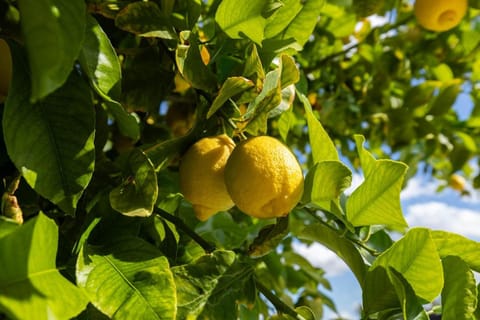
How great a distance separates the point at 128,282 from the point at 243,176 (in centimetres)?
17

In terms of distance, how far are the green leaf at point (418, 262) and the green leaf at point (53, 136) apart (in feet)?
1.24

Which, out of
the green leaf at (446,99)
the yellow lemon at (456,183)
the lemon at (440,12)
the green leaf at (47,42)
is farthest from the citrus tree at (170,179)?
the yellow lemon at (456,183)

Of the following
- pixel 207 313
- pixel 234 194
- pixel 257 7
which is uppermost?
pixel 257 7

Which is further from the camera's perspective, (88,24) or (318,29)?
(318,29)

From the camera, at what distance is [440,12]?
1.31 metres

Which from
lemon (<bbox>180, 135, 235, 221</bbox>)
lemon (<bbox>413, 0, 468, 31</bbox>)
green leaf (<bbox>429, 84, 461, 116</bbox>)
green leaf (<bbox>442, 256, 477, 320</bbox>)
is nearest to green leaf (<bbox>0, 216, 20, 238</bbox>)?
lemon (<bbox>180, 135, 235, 221</bbox>)

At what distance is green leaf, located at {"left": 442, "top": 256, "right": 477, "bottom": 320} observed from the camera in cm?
72

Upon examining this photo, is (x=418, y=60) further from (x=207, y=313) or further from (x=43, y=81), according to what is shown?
(x=43, y=81)

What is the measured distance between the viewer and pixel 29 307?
444 millimetres

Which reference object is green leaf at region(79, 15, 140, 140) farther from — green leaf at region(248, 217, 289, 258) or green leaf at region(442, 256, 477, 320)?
green leaf at region(442, 256, 477, 320)

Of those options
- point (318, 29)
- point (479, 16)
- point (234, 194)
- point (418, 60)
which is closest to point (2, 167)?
point (234, 194)

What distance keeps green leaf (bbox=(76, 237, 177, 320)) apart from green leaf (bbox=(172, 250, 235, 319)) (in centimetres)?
5

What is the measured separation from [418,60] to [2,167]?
1416 millimetres

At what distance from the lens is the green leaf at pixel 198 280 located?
25.6 inches
